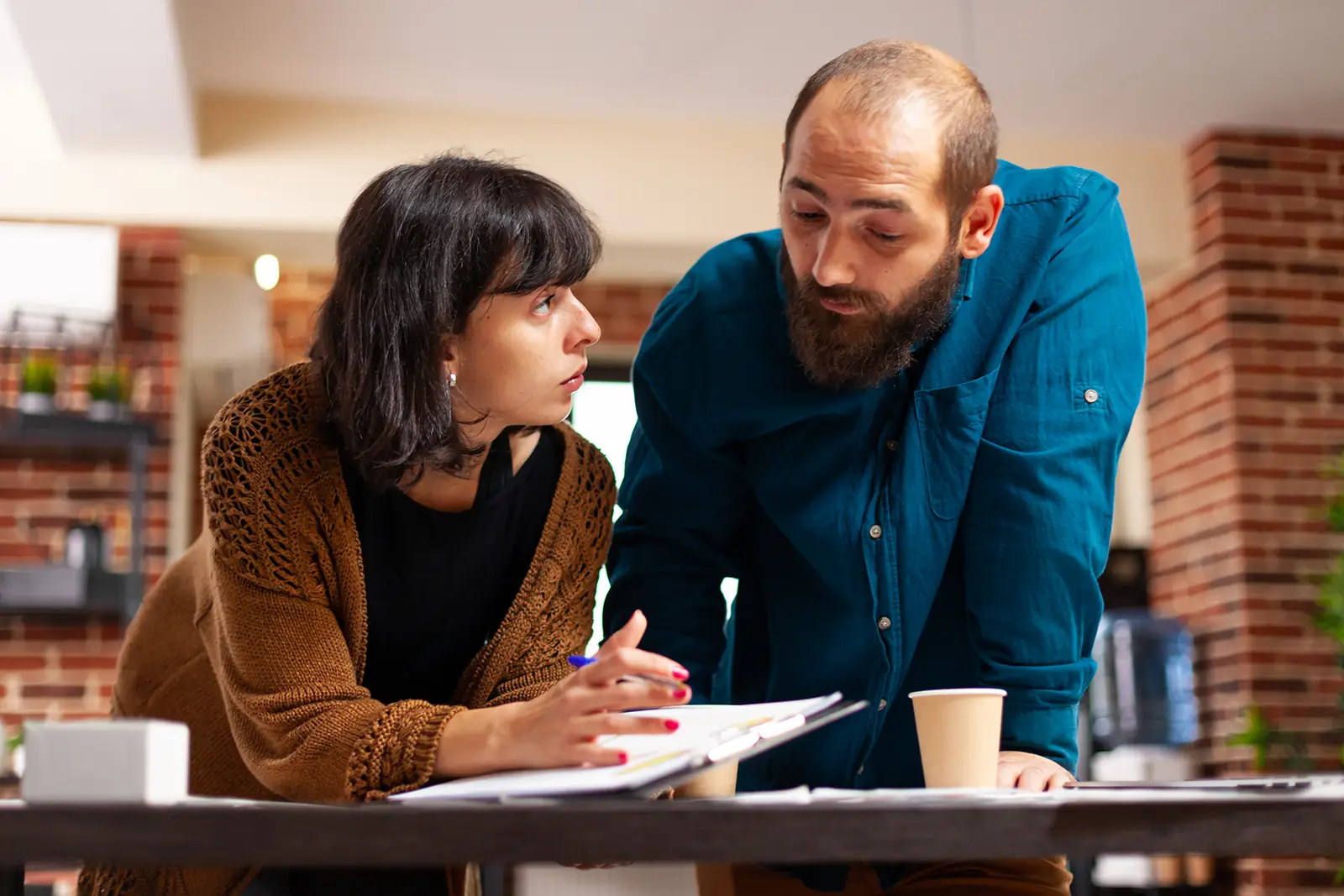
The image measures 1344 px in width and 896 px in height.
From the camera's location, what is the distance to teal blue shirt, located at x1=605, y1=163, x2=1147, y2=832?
4.53 ft

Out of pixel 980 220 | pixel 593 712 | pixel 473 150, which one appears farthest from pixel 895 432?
pixel 473 150

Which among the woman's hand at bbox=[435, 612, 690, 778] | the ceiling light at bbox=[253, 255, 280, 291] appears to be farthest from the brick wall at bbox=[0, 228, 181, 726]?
the woman's hand at bbox=[435, 612, 690, 778]

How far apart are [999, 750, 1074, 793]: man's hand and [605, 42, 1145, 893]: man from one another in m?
0.08

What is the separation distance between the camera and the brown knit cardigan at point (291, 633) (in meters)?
1.15

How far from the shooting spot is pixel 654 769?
0.86 meters

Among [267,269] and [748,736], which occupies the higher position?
[267,269]

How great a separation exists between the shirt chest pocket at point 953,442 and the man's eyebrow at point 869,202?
19 cm

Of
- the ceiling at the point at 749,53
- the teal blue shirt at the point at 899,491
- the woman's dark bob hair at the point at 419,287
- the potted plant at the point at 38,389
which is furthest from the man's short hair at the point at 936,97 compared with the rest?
the potted plant at the point at 38,389

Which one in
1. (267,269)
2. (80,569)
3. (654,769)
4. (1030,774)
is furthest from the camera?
(267,269)

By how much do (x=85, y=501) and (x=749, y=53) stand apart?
278 centimetres

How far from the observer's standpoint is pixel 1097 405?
1.42 meters

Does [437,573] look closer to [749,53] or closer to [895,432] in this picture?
[895,432]

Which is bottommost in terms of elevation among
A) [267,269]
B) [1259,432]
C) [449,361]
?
[449,361]

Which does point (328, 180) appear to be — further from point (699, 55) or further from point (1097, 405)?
point (1097, 405)
